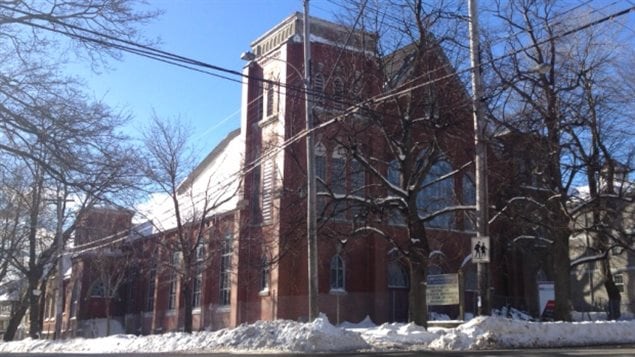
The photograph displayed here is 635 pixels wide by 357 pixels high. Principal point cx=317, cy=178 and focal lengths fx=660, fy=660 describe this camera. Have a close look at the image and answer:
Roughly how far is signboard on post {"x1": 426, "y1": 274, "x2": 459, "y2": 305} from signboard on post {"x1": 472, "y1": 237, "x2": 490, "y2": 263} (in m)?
3.17

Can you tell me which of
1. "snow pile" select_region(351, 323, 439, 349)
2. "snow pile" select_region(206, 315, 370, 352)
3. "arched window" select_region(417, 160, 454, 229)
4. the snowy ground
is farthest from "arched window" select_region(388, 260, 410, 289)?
"snow pile" select_region(206, 315, 370, 352)

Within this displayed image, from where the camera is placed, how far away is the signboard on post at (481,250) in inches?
692

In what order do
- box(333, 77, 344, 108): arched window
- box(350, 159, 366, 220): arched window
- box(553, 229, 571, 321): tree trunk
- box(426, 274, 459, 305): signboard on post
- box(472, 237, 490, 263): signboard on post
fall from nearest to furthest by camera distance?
box(472, 237, 490, 263): signboard on post < box(426, 274, 459, 305): signboard on post < box(333, 77, 344, 108): arched window < box(350, 159, 366, 220): arched window < box(553, 229, 571, 321): tree trunk

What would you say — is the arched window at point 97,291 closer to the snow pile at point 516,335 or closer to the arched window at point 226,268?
the arched window at point 226,268

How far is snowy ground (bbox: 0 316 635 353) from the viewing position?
57.2ft

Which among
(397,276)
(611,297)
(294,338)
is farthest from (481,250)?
(611,297)

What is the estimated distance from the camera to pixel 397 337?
62.7 ft

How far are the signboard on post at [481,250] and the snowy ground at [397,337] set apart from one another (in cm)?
173

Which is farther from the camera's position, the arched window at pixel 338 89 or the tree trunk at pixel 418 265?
the arched window at pixel 338 89

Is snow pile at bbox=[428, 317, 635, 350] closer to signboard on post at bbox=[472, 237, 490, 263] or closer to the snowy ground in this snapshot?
the snowy ground

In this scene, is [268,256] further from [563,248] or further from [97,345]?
[563,248]

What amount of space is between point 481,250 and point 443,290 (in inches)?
157

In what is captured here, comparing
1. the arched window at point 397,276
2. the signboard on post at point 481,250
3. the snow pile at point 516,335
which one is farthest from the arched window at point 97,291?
the signboard on post at point 481,250

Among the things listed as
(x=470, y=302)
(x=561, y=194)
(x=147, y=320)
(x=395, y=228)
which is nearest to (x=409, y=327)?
(x=561, y=194)
